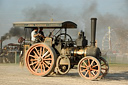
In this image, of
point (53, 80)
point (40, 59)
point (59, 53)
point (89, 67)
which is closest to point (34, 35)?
point (40, 59)

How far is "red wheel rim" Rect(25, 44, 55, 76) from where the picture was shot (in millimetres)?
12211

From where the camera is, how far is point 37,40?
13.0 meters

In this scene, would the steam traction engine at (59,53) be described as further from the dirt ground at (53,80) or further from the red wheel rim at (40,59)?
the dirt ground at (53,80)

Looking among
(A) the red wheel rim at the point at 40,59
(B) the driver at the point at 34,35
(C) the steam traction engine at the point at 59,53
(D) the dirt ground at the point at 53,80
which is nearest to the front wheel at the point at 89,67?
(C) the steam traction engine at the point at 59,53

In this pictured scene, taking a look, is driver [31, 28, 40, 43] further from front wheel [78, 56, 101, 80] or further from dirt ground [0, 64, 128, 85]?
front wheel [78, 56, 101, 80]

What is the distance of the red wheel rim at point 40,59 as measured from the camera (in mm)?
12211

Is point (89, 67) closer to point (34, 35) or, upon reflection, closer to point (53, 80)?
point (53, 80)

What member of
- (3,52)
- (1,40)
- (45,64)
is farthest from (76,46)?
(1,40)

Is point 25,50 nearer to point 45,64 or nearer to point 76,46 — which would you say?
point 45,64

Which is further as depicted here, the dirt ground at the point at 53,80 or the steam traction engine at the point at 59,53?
the steam traction engine at the point at 59,53

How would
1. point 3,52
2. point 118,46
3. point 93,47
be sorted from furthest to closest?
point 118,46
point 3,52
point 93,47

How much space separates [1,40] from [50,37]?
1037 inches

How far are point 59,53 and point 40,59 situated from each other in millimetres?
984

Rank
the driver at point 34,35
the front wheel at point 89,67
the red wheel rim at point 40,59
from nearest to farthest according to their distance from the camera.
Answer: the front wheel at point 89,67
the red wheel rim at point 40,59
the driver at point 34,35
